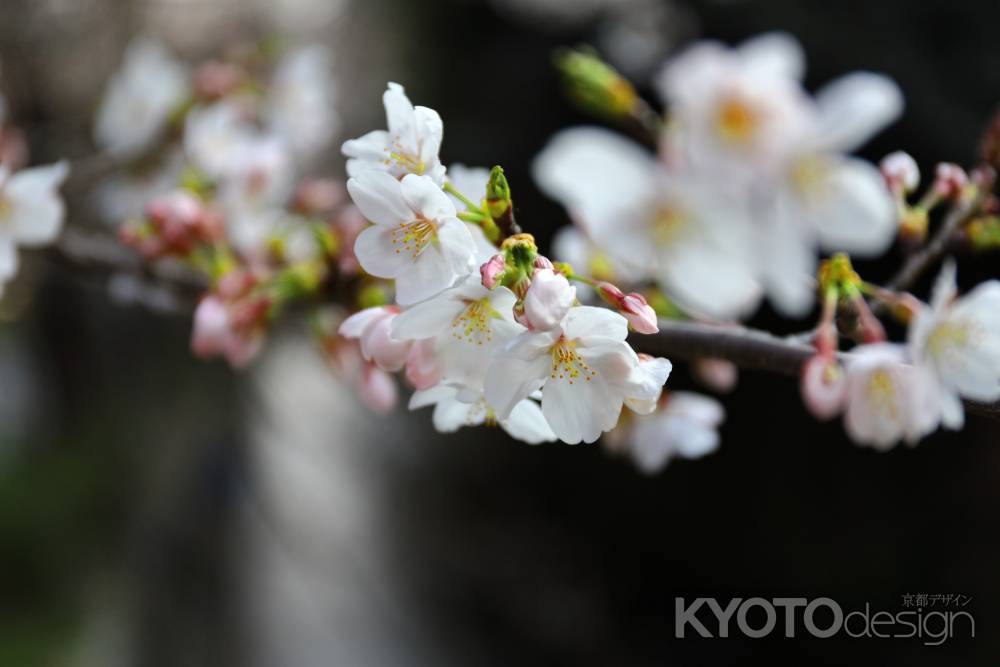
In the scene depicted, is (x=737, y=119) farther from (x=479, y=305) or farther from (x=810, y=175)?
(x=479, y=305)

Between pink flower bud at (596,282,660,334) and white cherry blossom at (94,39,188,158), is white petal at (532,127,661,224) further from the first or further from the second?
white cherry blossom at (94,39,188,158)

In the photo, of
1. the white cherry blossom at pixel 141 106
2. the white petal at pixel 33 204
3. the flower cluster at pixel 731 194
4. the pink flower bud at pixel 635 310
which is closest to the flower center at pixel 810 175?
the flower cluster at pixel 731 194

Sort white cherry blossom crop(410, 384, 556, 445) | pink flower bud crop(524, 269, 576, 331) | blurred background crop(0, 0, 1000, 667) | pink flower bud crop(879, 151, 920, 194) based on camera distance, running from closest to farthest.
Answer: pink flower bud crop(524, 269, 576, 331) < white cherry blossom crop(410, 384, 556, 445) < pink flower bud crop(879, 151, 920, 194) < blurred background crop(0, 0, 1000, 667)

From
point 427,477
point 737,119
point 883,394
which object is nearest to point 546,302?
point 883,394

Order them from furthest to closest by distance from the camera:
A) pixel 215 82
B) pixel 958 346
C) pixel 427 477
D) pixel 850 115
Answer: pixel 427 477 → pixel 215 82 → pixel 850 115 → pixel 958 346

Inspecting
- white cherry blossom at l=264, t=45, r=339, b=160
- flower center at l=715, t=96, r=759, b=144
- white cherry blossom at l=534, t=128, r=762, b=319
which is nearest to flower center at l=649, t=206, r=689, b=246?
white cherry blossom at l=534, t=128, r=762, b=319
